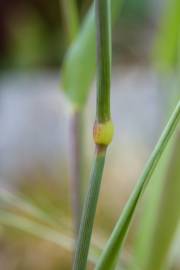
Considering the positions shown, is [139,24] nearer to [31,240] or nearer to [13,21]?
[13,21]

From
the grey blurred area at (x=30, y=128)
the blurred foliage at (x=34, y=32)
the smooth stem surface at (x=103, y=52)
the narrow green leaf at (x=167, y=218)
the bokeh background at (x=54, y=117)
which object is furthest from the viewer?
the blurred foliage at (x=34, y=32)

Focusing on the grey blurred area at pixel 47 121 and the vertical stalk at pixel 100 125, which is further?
the grey blurred area at pixel 47 121

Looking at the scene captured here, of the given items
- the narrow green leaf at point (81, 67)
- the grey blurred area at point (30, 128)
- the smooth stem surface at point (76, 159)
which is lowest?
the grey blurred area at point (30, 128)

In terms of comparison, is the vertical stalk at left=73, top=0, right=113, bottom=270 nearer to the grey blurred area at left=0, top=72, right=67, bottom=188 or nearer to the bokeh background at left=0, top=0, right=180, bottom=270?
the bokeh background at left=0, top=0, right=180, bottom=270

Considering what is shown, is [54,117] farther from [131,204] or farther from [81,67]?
[131,204]

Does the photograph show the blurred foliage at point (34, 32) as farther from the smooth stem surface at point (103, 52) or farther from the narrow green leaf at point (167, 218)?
the smooth stem surface at point (103, 52)

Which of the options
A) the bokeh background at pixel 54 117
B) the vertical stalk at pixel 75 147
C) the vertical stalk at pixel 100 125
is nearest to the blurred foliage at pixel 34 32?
the bokeh background at pixel 54 117

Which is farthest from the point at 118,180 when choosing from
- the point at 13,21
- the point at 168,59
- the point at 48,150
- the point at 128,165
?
the point at 13,21
